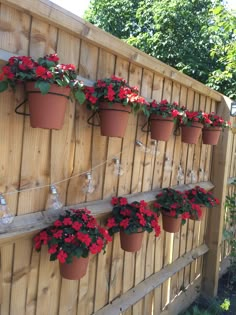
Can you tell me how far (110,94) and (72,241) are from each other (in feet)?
2.51

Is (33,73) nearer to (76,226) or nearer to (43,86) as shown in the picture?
(43,86)

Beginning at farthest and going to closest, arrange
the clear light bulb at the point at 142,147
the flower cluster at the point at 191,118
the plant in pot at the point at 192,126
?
1. the plant in pot at the point at 192,126
2. the flower cluster at the point at 191,118
3. the clear light bulb at the point at 142,147

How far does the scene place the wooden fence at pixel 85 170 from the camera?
58.2 inches

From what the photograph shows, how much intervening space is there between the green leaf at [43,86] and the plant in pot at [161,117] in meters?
0.99

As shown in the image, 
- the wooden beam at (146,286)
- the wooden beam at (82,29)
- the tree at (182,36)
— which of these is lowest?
the wooden beam at (146,286)

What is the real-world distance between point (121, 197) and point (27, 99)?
965 millimetres

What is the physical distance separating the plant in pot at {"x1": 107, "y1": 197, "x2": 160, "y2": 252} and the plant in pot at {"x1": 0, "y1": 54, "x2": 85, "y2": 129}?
82 centimetres

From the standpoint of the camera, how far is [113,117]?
1.76m

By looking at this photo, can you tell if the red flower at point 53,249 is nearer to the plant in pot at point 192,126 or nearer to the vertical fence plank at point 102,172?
the vertical fence plank at point 102,172

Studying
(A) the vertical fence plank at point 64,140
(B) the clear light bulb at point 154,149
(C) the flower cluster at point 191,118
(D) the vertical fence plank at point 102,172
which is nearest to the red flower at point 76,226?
(A) the vertical fence plank at point 64,140

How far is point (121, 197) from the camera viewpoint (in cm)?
214

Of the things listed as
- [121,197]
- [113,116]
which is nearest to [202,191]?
[121,197]

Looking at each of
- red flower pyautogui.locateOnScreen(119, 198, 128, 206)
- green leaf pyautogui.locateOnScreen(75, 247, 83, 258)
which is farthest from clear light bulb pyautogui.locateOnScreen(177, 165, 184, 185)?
green leaf pyautogui.locateOnScreen(75, 247, 83, 258)

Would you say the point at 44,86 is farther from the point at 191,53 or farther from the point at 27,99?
the point at 191,53
